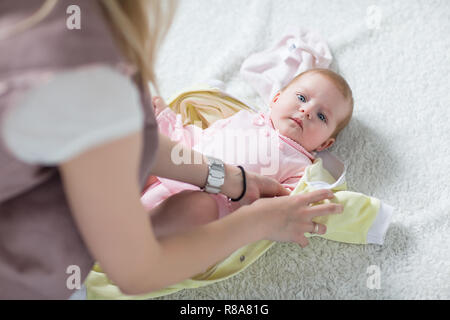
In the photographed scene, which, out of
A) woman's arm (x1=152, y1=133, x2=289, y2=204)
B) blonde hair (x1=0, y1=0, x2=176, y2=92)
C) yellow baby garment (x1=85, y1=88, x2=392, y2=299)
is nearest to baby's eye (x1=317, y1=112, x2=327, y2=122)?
yellow baby garment (x1=85, y1=88, x2=392, y2=299)

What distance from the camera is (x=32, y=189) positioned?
683mm

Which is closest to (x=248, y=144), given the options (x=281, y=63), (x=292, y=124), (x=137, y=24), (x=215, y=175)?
(x=292, y=124)

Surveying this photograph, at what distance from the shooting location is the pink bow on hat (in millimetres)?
1446

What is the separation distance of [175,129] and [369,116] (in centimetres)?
55

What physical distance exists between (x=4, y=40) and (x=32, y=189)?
22 centimetres

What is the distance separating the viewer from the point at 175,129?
1.29 meters

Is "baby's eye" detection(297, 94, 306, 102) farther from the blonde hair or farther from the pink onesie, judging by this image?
the blonde hair

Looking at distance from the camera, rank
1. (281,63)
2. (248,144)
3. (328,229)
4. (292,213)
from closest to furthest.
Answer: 1. (292,213)
2. (328,229)
3. (248,144)
4. (281,63)

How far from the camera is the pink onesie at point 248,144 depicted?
1219mm

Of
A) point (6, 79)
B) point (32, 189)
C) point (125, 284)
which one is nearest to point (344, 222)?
point (125, 284)

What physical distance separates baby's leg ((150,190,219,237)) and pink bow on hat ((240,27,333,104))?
50 cm

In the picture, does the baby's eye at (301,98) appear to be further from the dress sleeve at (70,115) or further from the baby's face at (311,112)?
the dress sleeve at (70,115)

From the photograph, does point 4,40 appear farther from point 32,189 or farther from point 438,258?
point 438,258

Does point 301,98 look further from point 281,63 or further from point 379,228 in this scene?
point 379,228
